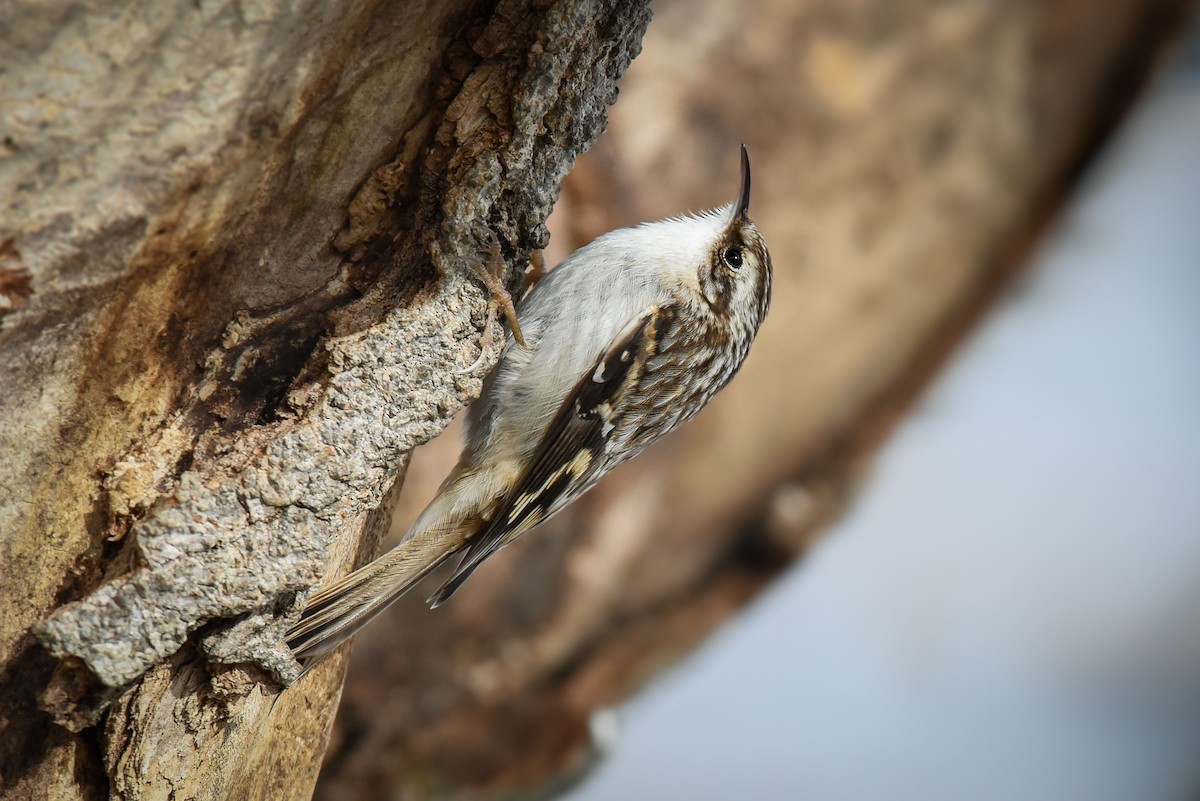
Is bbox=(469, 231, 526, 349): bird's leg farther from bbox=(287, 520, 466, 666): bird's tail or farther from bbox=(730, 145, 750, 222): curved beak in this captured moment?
bbox=(730, 145, 750, 222): curved beak

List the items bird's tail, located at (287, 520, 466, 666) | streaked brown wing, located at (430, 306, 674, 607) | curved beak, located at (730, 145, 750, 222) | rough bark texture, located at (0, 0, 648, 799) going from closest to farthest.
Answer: rough bark texture, located at (0, 0, 648, 799)
bird's tail, located at (287, 520, 466, 666)
streaked brown wing, located at (430, 306, 674, 607)
curved beak, located at (730, 145, 750, 222)

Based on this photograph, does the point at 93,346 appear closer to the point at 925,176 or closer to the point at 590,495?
the point at 590,495

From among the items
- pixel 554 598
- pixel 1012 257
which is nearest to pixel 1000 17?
pixel 1012 257

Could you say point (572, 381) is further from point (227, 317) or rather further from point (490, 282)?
point (227, 317)

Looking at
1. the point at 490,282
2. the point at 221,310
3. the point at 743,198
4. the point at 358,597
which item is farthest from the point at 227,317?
the point at 743,198

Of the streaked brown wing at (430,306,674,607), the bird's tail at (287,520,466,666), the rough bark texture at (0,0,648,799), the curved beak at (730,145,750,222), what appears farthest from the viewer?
the curved beak at (730,145,750,222)

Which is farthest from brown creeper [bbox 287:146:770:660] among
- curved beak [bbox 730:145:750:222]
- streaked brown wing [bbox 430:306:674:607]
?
curved beak [bbox 730:145:750:222]

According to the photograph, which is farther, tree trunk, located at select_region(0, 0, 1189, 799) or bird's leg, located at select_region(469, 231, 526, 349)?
bird's leg, located at select_region(469, 231, 526, 349)

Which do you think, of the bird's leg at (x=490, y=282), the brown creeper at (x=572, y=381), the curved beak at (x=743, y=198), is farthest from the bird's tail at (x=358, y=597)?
the curved beak at (x=743, y=198)
